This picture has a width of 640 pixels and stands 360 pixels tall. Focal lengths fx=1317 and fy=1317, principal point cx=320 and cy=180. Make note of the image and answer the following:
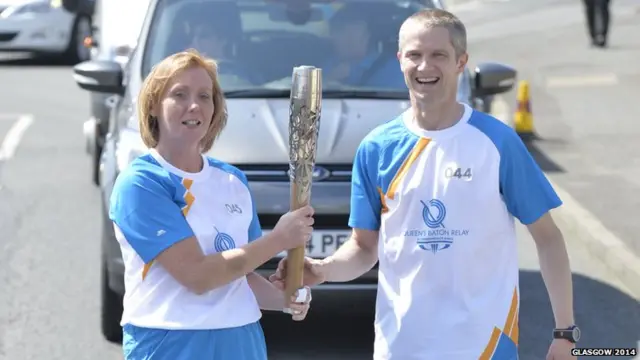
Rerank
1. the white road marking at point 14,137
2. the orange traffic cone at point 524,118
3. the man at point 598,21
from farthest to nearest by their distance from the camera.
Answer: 1. the man at point 598,21
2. the orange traffic cone at point 524,118
3. the white road marking at point 14,137

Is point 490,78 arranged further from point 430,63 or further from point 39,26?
point 39,26

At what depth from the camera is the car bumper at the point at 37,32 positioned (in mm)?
22250

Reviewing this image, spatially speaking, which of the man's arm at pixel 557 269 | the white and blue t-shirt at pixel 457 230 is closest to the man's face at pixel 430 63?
the white and blue t-shirt at pixel 457 230

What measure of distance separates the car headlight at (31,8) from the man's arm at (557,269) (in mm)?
19564

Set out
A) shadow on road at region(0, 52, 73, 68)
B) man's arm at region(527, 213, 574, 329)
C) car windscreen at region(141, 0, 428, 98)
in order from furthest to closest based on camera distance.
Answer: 1. shadow on road at region(0, 52, 73, 68)
2. car windscreen at region(141, 0, 428, 98)
3. man's arm at region(527, 213, 574, 329)

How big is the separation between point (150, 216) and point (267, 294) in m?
A: 0.46

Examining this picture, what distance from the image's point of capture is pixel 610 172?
454 inches

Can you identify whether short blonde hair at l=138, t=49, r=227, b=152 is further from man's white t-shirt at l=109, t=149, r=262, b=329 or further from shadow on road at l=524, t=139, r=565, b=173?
shadow on road at l=524, t=139, r=565, b=173

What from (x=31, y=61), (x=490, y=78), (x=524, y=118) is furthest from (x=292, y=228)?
(x=31, y=61)

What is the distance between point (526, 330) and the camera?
720cm

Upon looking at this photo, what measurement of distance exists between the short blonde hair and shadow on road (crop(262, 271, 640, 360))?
3.27m

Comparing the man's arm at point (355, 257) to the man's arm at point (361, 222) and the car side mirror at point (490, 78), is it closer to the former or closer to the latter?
the man's arm at point (361, 222)

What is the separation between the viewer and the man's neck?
3.67m

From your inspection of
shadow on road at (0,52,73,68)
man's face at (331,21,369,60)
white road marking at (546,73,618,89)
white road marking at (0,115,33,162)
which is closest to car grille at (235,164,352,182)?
man's face at (331,21,369,60)
